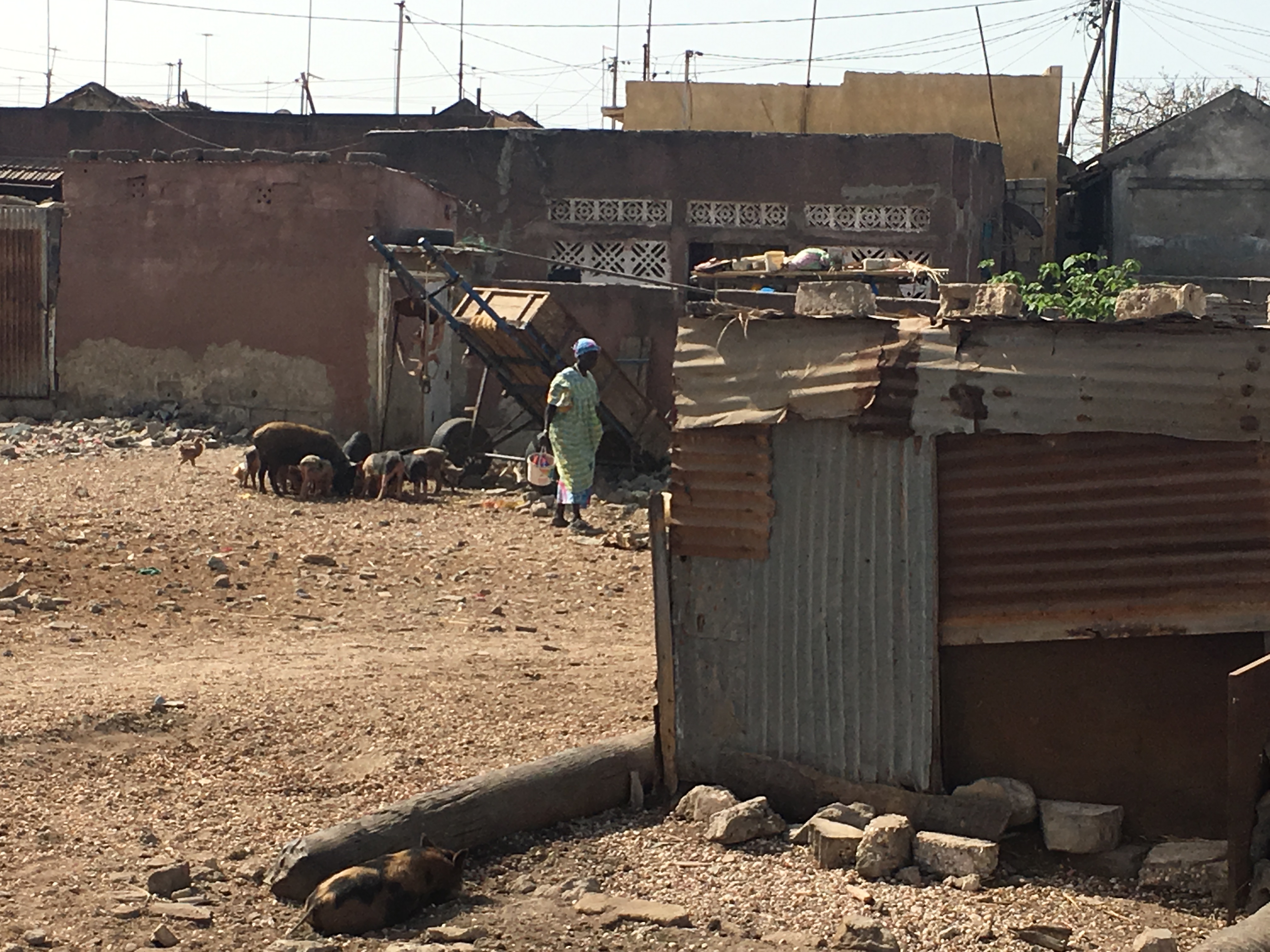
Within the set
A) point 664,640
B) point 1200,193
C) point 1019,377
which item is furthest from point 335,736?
point 1200,193

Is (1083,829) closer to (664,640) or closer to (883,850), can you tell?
(883,850)

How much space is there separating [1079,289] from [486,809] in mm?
7128

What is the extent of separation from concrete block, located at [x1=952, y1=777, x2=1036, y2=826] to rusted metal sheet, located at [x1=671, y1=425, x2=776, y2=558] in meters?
1.02

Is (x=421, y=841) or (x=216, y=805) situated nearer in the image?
(x=421, y=841)

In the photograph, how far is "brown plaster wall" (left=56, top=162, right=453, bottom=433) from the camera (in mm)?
16562

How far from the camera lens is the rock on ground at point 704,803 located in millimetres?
5121

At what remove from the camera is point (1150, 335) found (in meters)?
4.77

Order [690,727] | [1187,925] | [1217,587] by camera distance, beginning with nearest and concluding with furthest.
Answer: [1187,925]
[1217,587]
[690,727]

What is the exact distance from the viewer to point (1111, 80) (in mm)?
30797

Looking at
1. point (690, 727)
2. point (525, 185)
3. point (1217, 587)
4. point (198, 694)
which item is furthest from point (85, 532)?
point (525, 185)

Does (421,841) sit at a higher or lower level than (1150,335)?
lower

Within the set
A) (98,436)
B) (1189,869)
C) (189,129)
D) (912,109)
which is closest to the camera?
(1189,869)

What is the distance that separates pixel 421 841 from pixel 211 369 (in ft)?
44.5

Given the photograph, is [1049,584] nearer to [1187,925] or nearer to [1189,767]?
[1189,767]
